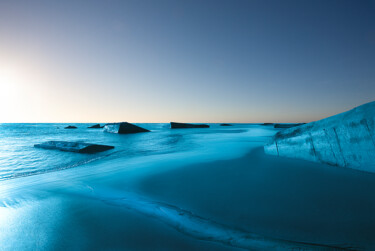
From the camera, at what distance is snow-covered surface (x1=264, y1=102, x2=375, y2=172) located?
247cm

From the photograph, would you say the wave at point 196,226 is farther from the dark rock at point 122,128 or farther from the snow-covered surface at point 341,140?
the dark rock at point 122,128

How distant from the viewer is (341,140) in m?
2.80

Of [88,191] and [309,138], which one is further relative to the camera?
[309,138]

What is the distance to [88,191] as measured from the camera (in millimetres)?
2441

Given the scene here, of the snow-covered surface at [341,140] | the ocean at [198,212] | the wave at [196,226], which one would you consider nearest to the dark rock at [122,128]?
the ocean at [198,212]

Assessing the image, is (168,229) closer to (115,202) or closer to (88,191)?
(115,202)

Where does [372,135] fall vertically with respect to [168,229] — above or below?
above

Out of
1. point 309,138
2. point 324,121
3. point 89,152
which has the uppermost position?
point 324,121

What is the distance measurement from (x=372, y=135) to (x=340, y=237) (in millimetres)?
2187

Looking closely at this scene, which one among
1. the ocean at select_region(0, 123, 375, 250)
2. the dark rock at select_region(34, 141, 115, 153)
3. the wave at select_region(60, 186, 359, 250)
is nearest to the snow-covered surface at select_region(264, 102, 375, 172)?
the ocean at select_region(0, 123, 375, 250)

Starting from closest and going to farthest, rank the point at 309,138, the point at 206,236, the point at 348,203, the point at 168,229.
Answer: the point at 206,236
the point at 168,229
the point at 348,203
the point at 309,138

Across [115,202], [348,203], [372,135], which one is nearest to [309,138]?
[372,135]

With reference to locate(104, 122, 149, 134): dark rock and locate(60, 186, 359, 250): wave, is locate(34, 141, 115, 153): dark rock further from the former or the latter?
locate(104, 122, 149, 134): dark rock

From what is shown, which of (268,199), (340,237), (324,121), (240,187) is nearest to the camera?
(340,237)
